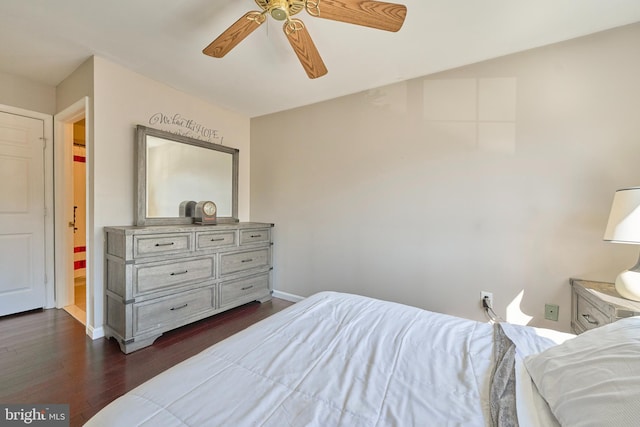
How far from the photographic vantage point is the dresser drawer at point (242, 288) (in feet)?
8.78

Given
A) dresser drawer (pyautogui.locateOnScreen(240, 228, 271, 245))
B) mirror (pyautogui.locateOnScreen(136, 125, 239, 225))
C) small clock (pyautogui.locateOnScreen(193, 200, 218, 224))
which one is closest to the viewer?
mirror (pyautogui.locateOnScreen(136, 125, 239, 225))

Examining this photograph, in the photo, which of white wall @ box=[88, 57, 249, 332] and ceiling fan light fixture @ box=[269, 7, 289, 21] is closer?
ceiling fan light fixture @ box=[269, 7, 289, 21]

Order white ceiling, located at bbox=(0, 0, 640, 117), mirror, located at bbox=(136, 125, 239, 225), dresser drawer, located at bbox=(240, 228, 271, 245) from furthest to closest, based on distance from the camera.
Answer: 1. dresser drawer, located at bbox=(240, 228, 271, 245)
2. mirror, located at bbox=(136, 125, 239, 225)
3. white ceiling, located at bbox=(0, 0, 640, 117)

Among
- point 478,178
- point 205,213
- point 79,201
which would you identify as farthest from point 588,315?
point 79,201

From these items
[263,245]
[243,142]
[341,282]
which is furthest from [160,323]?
[243,142]

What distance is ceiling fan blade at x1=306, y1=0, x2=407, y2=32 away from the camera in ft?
4.00

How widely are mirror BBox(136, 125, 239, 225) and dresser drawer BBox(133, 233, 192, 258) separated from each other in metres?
0.40

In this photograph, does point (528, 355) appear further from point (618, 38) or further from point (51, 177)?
point (51, 177)

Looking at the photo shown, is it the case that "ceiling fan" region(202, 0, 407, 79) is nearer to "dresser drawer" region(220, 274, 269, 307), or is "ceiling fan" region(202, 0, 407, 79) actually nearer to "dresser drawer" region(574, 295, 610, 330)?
"dresser drawer" region(574, 295, 610, 330)

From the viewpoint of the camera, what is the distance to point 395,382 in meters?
0.83

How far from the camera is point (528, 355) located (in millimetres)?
974

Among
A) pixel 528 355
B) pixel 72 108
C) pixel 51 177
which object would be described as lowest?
pixel 528 355

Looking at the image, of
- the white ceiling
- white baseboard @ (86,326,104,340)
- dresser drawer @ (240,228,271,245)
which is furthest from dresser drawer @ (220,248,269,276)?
the white ceiling

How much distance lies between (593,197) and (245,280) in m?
3.06
